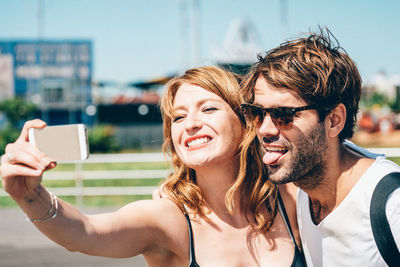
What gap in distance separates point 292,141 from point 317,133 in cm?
13

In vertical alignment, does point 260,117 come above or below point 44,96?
above

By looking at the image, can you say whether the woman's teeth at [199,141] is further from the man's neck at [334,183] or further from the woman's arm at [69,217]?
the man's neck at [334,183]

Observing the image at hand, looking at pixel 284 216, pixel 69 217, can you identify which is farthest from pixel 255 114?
pixel 69 217

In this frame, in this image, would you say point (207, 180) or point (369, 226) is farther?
point (207, 180)

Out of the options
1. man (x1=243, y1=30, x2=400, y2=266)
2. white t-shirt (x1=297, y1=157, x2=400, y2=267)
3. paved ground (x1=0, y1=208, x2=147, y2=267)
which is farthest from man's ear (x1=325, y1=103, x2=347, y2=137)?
paved ground (x1=0, y1=208, x2=147, y2=267)

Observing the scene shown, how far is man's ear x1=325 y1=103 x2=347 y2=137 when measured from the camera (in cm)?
214

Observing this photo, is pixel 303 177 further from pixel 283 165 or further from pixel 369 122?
pixel 369 122

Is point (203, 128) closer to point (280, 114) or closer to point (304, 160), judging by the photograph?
point (280, 114)

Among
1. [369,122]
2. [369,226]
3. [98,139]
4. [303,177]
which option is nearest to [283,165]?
[303,177]

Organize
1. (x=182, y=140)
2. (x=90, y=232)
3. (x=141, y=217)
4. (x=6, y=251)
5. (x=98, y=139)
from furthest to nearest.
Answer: (x=98, y=139), (x=6, y=251), (x=182, y=140), (x=141, y=217), (x=90, y=232)

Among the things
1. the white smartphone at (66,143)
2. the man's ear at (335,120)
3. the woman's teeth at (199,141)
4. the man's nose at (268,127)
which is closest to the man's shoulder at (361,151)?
the man's ear at (335,120)

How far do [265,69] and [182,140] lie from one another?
55 centimetres

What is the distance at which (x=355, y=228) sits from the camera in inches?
76.2

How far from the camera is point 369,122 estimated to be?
43.5 meters
